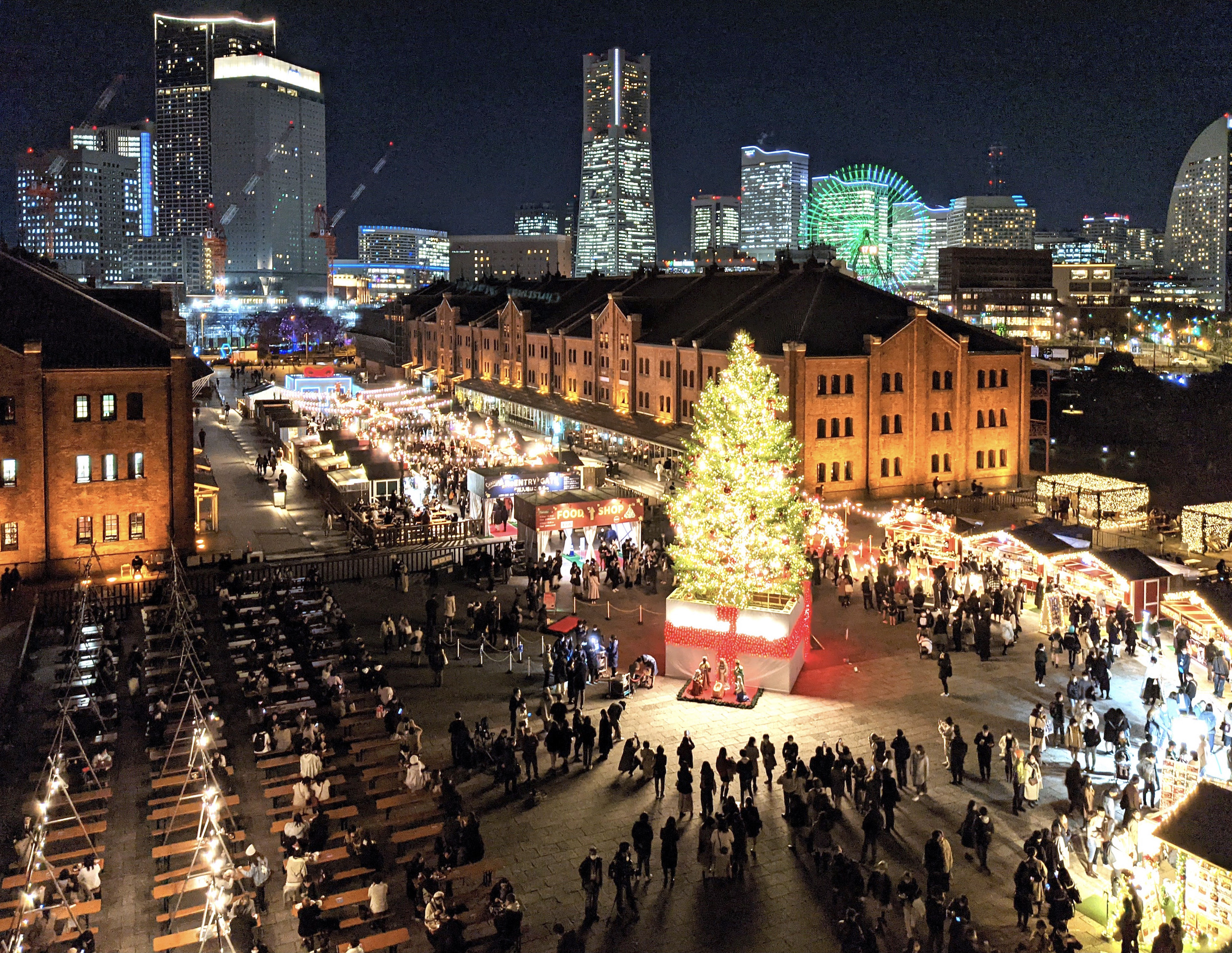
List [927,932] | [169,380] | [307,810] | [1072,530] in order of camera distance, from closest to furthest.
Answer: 1. [927,932]
2. [307,810]
3. [1072,530]
4. [169,380]

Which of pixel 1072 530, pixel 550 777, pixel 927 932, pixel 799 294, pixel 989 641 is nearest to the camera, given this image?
pixel 927 932

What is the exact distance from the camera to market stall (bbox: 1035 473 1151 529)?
42906mm

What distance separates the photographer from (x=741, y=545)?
84.5ft

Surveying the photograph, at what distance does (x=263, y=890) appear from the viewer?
15961mm

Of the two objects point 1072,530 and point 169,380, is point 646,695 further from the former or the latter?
point 169,380

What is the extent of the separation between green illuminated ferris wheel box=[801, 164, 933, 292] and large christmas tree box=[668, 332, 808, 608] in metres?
60.9

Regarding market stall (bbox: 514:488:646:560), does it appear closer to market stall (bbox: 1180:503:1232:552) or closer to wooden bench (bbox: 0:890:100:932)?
wooden bench (bbox: 0:890:100:932)

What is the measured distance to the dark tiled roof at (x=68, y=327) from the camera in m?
35.1

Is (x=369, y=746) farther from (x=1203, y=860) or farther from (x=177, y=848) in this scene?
(x=1203, y=860)

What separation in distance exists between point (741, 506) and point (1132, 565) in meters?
12.3

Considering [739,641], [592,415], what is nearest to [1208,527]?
[739,641]

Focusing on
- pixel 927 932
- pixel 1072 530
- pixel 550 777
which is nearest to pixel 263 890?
pixel 550 777

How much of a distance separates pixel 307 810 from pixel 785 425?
14620mm

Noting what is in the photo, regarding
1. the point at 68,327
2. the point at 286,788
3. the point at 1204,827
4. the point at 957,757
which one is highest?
the point at 68,327
